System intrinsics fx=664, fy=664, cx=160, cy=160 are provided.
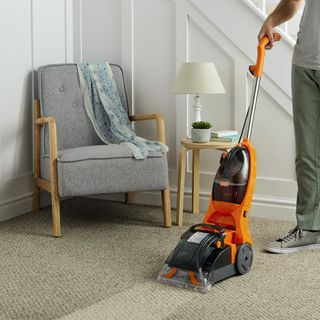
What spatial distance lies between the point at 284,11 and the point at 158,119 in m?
0.98

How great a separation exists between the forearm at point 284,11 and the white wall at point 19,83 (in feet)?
4.92

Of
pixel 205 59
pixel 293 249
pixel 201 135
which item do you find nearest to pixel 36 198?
pixel 201 135

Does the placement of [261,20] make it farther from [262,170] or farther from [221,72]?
[262,170]

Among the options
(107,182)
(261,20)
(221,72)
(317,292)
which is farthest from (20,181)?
(317,292)

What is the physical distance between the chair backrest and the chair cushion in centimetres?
34

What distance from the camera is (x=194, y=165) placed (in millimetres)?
3779

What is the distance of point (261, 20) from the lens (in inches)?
144

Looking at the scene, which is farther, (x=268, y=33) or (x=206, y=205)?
(x=206, y=205)

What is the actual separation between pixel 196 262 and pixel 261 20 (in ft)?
5.57

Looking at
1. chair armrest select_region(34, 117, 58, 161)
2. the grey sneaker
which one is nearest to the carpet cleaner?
the grey sneaker

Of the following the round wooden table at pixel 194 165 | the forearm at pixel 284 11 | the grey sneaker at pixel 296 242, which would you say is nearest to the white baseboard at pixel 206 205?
the round wooden table at pixel 194 165

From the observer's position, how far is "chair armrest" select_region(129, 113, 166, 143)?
364 centimetres

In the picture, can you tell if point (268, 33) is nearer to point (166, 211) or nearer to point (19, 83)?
point (166, 211)

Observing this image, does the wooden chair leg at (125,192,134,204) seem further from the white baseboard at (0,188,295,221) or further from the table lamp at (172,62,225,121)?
the table lamp at (172,62,225,121)
